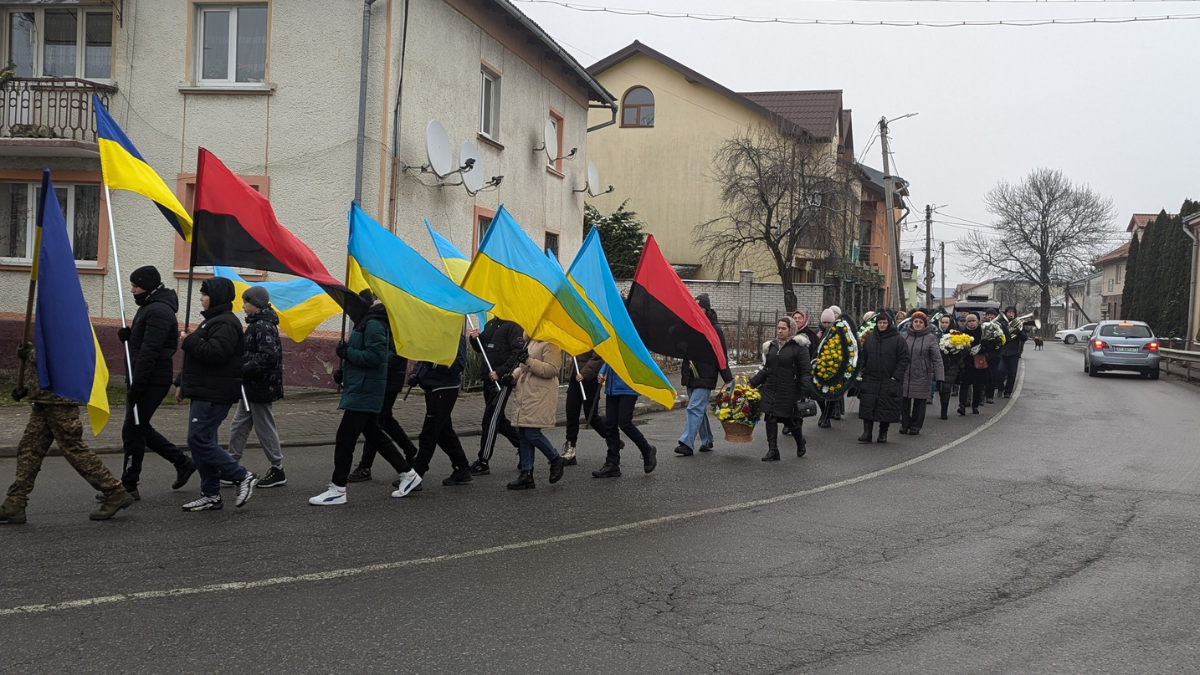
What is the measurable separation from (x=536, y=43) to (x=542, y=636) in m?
17.9

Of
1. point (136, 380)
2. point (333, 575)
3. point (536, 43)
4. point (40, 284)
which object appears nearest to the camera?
point (333, 575)

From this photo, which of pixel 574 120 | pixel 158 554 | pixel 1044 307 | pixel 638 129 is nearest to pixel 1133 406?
pixel 574 120

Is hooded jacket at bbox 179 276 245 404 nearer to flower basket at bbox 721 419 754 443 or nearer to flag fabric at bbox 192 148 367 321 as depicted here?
flag fabric at bbox 192 148 367 321

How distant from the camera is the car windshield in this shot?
89.9 feet

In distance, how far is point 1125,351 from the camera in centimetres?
2692

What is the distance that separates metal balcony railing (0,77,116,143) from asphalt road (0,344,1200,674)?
8.33 m

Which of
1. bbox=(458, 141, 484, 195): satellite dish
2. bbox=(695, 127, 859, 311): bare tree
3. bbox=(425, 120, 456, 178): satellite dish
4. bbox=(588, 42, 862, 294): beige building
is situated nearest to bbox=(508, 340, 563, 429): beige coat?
bbox=(425, 120, 456, 178): satellite dish

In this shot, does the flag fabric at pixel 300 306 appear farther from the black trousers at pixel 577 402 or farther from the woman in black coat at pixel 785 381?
the woman in black coat at pixel 785 381

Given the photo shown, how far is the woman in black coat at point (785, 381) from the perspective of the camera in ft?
35.7

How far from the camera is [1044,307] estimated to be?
74250mm

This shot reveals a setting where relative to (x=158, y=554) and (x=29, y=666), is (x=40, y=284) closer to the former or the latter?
(x=158, y=554)

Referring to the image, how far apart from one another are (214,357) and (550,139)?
15614 mm

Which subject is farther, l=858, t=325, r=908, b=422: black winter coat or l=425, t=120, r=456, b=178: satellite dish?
l=425, t=120, r=456, b=178: satellite dish

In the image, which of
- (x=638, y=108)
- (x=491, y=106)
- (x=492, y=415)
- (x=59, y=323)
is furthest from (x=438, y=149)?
(x=638, y=108)
